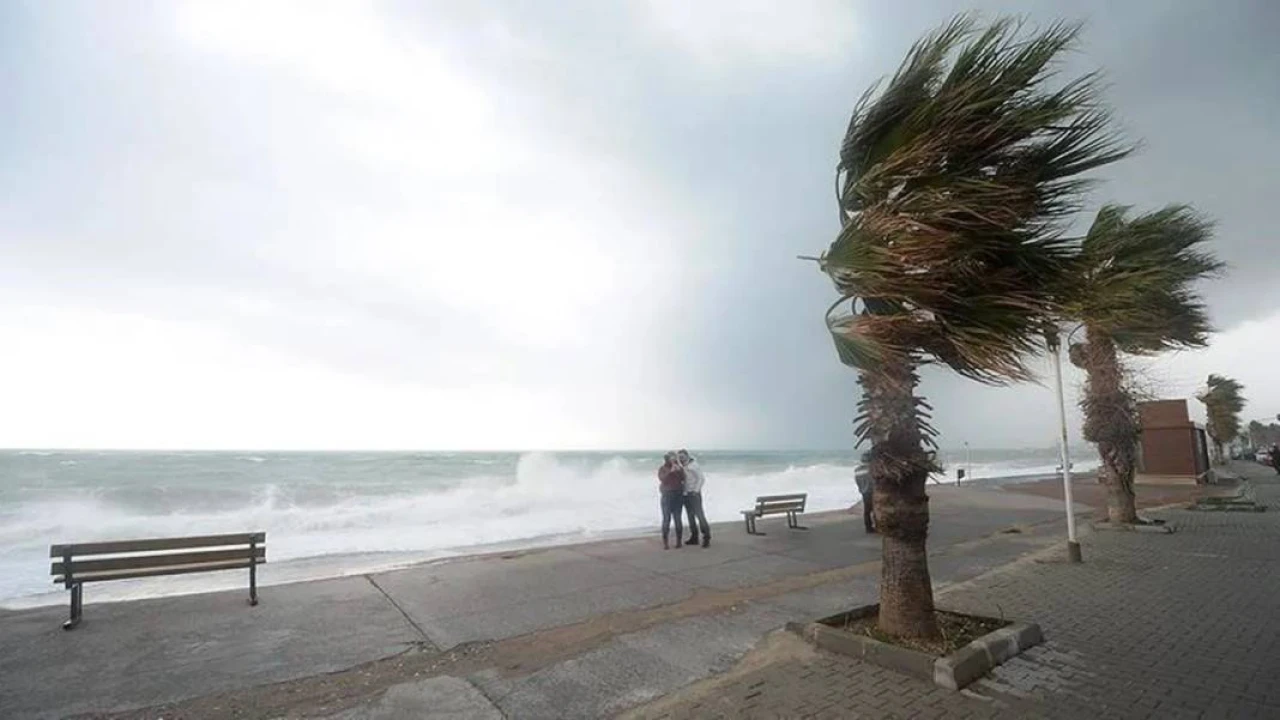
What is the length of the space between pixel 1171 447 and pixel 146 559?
32959 millimetres

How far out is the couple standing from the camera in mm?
10812

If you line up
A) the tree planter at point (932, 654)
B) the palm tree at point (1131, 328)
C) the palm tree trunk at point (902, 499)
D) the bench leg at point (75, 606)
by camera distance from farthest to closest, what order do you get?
the palm tree at point (1131, 328), the bench leg at point (75, 606), the palm tree trunk at point (902, 499), the tree planter at point (932, 654)

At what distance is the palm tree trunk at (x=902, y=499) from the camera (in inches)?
197

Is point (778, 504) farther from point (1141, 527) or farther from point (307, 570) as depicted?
point (307, 570)

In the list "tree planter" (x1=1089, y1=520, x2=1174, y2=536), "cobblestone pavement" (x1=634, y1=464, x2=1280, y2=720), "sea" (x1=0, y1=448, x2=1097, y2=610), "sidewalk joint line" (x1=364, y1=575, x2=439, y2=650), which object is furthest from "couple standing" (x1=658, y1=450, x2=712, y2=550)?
"tree planter" (x1=1089, y1=520, x2=1174, y2=536)

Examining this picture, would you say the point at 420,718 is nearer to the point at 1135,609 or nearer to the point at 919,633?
the point at 919,633

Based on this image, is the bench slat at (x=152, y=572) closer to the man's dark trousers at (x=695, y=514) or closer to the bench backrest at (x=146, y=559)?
the bench backrest at (x=146, y=559)

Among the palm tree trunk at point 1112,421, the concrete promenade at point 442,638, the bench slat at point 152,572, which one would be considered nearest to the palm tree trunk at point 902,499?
the concrete promenade at point 442,638

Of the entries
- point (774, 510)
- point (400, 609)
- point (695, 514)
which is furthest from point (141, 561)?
point (774, 510)

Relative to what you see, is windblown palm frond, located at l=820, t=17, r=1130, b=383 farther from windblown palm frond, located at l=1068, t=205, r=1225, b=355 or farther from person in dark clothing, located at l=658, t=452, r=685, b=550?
person in dark clothing, located at l=658, t=452, r=685, b=550

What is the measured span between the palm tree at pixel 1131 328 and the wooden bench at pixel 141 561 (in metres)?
13.1

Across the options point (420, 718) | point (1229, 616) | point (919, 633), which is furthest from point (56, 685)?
point (1229, 616)

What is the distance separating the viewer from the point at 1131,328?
476 inches

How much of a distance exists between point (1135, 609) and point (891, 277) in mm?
4907
